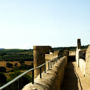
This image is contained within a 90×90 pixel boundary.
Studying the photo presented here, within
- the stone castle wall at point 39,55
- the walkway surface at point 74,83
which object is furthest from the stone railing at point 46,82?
the stone castle wall at point 39,55

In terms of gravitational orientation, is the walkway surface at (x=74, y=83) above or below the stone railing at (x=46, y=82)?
below

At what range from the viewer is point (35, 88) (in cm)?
538

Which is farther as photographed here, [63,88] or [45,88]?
[63,88]

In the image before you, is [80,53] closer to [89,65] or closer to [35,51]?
[35,51]

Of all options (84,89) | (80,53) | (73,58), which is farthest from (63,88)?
(73,58)

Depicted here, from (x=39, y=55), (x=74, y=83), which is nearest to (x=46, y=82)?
(x=74, y=83)

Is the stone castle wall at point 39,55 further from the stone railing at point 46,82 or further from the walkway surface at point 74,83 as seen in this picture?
the stone railing at point 46,82

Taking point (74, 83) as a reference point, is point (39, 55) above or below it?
above

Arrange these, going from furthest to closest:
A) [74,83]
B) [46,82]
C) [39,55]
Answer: [39,55], [74,83], [46,82]

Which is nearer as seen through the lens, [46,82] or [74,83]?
[46,82]

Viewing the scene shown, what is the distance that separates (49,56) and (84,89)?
615 inches

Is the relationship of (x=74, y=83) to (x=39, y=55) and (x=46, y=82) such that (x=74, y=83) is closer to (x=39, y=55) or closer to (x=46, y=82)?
(x=46, y=82)

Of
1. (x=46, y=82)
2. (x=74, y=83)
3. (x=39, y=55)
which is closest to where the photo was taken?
(x=46, y=82)

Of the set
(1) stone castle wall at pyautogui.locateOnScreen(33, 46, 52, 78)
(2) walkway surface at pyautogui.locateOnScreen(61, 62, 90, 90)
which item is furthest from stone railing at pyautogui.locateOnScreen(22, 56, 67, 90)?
(1) stone castle wall at pyautogui.locateOnScreen(33, 46, 52, 78)
